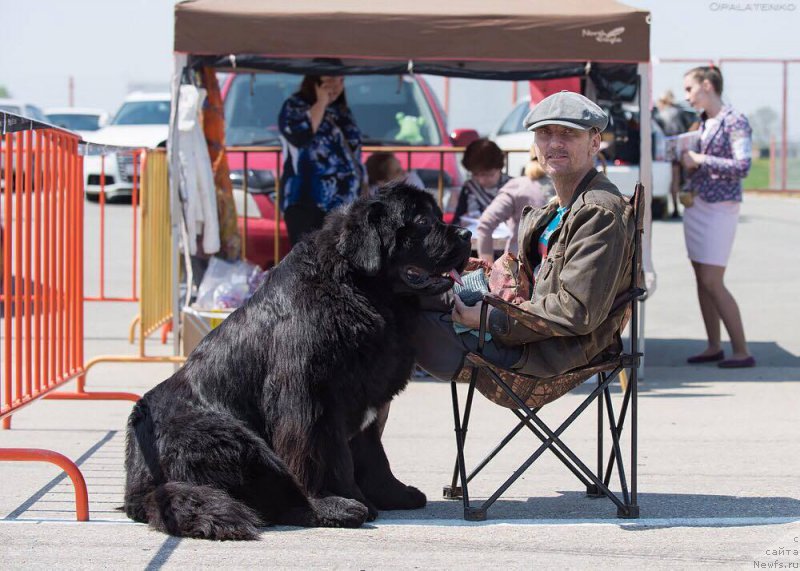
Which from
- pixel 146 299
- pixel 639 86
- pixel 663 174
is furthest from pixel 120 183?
pixel 639 86

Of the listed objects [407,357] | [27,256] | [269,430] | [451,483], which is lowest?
[451,483]

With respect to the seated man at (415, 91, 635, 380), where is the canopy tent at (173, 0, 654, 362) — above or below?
above

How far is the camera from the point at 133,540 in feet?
12.2

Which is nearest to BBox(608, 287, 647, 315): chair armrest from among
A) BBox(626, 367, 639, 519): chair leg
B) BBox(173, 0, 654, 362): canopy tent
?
BBox(626, 367, 639, 519): chair leg

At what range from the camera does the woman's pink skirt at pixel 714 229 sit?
7457mm

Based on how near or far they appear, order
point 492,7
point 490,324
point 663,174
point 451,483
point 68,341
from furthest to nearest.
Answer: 1. point 663,174
2. point 492,7
3. point 68,341
4. point 451,483
5. point 490,324

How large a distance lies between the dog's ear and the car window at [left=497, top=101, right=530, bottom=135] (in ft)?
41.3

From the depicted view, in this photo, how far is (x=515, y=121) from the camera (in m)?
16.9

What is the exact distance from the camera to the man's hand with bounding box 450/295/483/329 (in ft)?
13.1

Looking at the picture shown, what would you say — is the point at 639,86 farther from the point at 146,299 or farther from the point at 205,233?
the point at 146,299

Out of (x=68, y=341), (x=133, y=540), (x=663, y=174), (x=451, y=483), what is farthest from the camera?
(x=663, y=174)

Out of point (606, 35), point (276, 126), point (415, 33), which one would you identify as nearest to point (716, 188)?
point (606, 35)

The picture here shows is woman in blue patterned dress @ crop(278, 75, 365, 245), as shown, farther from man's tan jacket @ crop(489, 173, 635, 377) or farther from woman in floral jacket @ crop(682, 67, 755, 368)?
man's tan jacket @ crop(489, 173, 635, 377)

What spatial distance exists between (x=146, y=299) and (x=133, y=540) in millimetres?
3651
